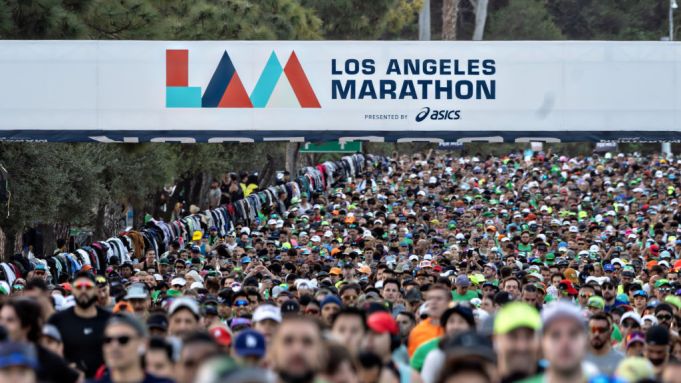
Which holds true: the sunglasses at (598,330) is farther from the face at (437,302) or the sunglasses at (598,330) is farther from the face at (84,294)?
the face at (84,294)

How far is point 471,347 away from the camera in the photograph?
7137mm

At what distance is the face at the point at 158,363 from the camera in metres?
8.24

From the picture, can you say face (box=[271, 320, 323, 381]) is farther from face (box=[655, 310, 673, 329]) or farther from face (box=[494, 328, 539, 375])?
face (box=[655, 310, 673, 329])

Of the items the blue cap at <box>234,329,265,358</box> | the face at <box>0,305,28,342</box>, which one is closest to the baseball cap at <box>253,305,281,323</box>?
the face at <box>0,305,28,342</box>

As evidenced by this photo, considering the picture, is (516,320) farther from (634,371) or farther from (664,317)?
(664,317)

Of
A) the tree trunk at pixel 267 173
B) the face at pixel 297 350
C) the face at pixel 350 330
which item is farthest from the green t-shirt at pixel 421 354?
the tree trunk at pixel 267 173

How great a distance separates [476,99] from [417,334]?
11851mm

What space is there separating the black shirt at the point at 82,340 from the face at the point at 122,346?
228 centimetres

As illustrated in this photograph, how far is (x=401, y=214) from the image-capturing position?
31656 mm

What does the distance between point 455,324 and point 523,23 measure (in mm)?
71833

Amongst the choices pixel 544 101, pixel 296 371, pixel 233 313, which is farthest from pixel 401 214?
pixel 296 371

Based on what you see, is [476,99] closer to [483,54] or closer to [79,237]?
[483,54]

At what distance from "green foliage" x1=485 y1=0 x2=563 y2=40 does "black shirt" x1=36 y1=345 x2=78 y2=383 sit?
72.1 m

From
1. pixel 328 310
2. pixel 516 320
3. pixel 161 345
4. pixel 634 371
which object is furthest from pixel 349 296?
pixel 516 320
